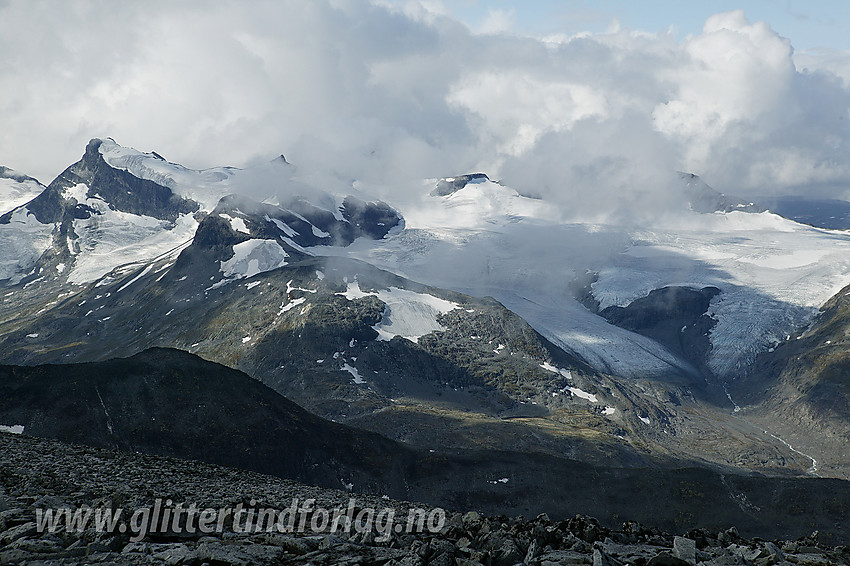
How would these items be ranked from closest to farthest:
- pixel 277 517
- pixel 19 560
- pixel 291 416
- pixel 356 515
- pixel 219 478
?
pixel 19 560, pixel 277 517, pixel 356 515, pixel 219 478, pixel 291 416

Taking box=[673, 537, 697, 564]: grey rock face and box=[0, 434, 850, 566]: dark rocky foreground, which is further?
box=[673, 537, 697, 564]: grey rock face

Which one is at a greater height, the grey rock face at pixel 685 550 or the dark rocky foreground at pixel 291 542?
the grey rock face at pixel 685 550

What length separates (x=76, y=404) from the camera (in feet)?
244

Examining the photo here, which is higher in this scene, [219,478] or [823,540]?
[219,478]

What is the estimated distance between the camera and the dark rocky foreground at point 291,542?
18.0 meters

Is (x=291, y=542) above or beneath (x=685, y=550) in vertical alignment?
beneath

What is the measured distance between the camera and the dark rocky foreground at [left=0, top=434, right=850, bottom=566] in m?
18.0

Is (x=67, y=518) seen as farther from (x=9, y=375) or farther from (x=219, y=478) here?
(x=9, y=375)

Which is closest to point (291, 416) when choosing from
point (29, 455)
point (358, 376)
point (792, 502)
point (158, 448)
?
point (158, 448)

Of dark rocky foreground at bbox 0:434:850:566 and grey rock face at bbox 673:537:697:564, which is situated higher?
grey rock face at bbox 673:537:697:564

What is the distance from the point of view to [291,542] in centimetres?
2066

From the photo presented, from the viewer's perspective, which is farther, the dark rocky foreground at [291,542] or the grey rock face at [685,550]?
the grey rock face at [685,550]

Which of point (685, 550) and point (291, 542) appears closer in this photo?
point (291, 542)

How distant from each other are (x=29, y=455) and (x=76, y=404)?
35.4 m
